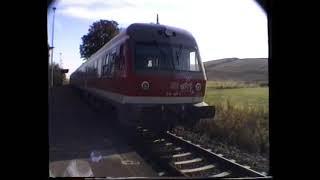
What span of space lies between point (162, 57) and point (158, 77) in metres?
0.49

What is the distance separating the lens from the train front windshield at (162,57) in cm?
Answer: 1090

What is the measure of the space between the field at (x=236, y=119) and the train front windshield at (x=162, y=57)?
3.05 ft

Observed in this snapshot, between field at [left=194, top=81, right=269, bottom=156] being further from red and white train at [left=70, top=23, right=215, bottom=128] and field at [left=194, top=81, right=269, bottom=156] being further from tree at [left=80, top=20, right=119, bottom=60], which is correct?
tree at [left=80, top=20, right=119, bottom=60]

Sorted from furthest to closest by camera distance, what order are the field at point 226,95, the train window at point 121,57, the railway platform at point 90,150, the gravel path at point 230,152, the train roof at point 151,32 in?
the train window at point 121,57
the train roof at point 151,32
the field at point 226,95
the gravel path at point 230,152
the railway platform at point 90,150

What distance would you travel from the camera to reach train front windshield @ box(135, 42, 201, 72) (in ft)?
35.8

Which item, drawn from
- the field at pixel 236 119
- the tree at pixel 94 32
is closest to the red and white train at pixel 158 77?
the field at pixel 236 119

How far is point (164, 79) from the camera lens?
10883mm

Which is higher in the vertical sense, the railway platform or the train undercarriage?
the train undercarriage

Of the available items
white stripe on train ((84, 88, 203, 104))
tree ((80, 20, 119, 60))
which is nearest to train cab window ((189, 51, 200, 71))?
white stripe on train ((84, 88, 203, 104))

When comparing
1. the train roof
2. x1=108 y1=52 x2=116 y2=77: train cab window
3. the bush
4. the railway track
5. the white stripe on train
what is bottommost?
the railway track

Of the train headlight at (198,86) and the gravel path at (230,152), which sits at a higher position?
the train headlight at (198,86)

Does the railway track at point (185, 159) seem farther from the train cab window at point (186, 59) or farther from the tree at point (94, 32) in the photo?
the tree at point (94, 32)

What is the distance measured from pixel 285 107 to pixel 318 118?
219 millimetres

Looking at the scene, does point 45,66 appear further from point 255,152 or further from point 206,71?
point 206,71
